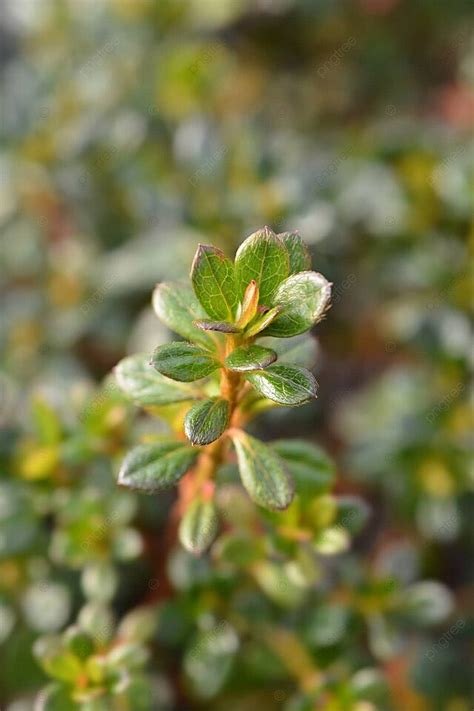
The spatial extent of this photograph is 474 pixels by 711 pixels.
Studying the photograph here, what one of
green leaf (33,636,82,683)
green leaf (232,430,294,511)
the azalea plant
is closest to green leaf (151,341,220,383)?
the azalea plant

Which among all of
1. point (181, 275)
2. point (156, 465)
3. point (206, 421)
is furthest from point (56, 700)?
point (181, 275)

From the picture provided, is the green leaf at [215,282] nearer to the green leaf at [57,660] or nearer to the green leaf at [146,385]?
the green leaf at [146,385]

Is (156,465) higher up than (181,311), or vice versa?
(181,311)

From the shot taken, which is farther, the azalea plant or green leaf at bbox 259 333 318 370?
green leaf at bbox 259 333 318 370

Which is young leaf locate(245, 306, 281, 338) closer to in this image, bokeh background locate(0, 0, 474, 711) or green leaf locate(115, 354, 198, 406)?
green leaf locate(115, 354, 198, 406)

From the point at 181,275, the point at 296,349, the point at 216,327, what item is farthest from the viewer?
the point at 181,275

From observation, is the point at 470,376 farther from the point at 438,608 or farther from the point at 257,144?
the point at 257,144

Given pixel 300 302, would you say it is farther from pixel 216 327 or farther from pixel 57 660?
pixel 57 660

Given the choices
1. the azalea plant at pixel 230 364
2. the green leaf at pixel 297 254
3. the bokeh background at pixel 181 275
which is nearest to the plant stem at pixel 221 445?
the azalea plant at pixel 230 364
